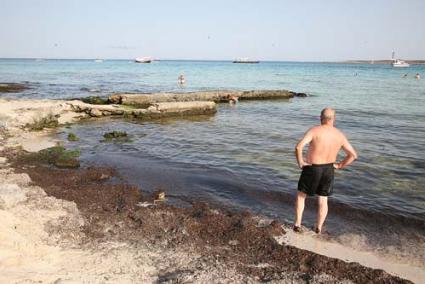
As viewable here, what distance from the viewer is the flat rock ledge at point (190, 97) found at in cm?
2411

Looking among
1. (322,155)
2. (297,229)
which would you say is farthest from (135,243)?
(322,155)

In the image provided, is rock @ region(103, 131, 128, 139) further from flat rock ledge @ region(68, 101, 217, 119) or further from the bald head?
the bald head

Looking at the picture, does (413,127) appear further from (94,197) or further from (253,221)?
(94,197)

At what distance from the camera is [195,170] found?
10.8 m

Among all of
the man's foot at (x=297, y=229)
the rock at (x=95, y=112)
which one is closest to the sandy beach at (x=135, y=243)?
the man's foot at (x=297, y=229)

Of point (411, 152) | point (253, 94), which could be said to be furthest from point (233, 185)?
point (253, 94)

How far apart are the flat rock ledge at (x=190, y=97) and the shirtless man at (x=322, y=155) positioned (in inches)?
730

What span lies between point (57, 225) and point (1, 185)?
7.26 feet

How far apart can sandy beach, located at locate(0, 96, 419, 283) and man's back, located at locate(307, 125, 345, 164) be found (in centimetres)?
138

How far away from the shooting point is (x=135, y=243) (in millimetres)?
5738

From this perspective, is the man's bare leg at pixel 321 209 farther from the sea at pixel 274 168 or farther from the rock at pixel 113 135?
the rock at pixel 113 135

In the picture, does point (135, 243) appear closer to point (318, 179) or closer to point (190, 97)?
point (318, 179)

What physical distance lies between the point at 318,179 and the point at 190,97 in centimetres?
2110

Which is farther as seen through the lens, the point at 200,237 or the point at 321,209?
the point at 321,209
